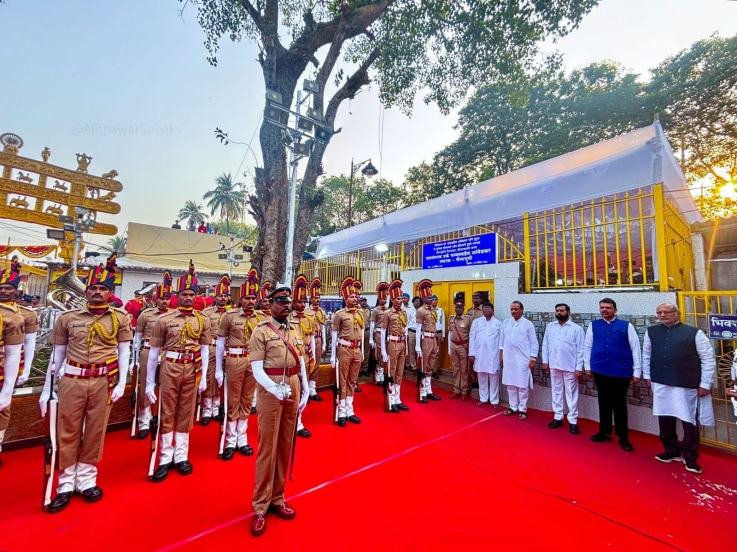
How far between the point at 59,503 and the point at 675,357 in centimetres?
635

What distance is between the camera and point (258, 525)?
8.50ft

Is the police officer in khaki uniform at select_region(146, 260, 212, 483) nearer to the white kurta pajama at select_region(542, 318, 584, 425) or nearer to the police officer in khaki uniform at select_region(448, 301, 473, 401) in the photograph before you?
the police officer in khaki uniform at select_region(448, 301, 473, 401)

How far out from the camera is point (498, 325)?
624cm

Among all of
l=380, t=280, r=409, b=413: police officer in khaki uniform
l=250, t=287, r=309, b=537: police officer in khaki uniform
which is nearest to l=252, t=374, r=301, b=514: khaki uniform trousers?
l=250, t=287, r=309, b=537: police officer in khaki uniform

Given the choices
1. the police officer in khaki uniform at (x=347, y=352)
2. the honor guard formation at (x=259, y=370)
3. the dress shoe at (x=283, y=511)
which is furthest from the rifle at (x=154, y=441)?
the police officer in khaki uniform at (x=347, y=352)

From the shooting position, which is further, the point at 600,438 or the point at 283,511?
the point at 600,438

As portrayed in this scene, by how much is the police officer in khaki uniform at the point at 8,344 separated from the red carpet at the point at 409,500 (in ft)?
2.73

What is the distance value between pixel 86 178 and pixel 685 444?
768 inches

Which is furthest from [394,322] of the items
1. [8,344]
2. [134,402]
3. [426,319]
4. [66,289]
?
[66,289]

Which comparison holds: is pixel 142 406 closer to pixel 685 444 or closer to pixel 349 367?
pixel 349 367

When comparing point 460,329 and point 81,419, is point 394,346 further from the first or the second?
point 81,419

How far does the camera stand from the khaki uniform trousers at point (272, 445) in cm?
270

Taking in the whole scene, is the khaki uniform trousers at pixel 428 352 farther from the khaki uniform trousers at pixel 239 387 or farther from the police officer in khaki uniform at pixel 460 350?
the khaki uniform trousers at pixel 239 387

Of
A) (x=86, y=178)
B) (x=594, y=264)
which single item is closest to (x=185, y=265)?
(x=86, y=178)
